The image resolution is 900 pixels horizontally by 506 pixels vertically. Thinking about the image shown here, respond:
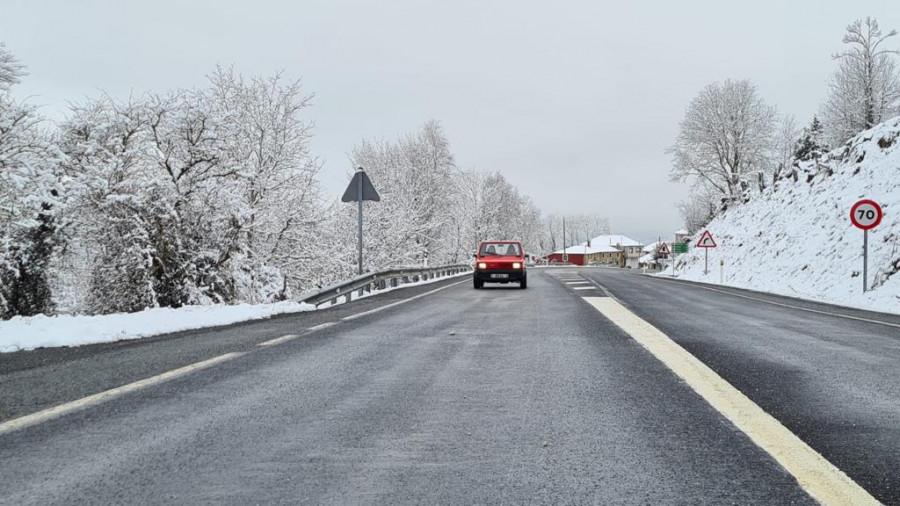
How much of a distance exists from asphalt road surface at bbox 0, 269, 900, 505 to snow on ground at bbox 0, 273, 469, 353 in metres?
0.66

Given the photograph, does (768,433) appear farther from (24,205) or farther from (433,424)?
(24,205)

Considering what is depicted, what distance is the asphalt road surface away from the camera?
6.99 feet

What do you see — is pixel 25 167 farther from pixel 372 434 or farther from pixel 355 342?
pixel 372 434

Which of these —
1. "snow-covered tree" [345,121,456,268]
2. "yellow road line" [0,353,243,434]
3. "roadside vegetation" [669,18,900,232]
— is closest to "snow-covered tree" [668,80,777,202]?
"roadside vegetation" [669,18,900,232]

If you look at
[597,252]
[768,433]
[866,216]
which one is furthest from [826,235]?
[597,252]

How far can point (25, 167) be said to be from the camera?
42.0 ft

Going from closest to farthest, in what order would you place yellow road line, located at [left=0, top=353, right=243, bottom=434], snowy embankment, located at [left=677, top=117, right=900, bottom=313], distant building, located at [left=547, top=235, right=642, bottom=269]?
yellow road line, located at [left=0, top=353, right=243, bottom=434]
snowy embankment, located at [left=677, top=117, right=900, bottom=313]
distant building, located at [left=547, top=235, right=642, bottom=269]

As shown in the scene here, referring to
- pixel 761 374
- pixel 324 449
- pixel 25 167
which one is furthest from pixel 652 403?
pixel 25 167

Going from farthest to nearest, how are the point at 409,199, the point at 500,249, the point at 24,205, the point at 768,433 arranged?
the point at 409,199
the point at 500,249
the point at 24,205
the point at 768,433

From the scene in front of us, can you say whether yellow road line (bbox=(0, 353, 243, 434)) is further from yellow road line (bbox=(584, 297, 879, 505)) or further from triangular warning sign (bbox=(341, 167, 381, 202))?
triangular warning sign (bbox=(341, 167, 381, 202))

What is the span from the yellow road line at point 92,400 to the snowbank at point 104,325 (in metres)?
2.72

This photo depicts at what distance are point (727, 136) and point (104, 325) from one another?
1991 inches

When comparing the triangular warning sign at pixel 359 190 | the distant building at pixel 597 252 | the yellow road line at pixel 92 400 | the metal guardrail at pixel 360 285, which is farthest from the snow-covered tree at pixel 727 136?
the distant building at pixel 597 252

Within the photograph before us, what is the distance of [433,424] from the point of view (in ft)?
9.77
